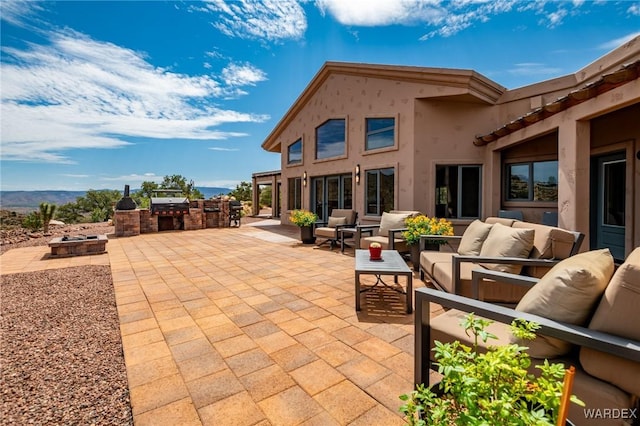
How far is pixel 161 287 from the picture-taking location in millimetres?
4039

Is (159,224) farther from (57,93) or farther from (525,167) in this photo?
(525,167)

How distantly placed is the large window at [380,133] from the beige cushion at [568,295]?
724 cm

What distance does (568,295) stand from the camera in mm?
1295

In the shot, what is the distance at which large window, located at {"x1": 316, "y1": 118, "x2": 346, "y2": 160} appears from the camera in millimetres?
10013

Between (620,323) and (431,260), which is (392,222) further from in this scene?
(620,323)

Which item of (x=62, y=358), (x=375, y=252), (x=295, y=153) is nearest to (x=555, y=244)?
(x=375, y=252)

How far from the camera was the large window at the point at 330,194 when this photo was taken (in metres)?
9.80

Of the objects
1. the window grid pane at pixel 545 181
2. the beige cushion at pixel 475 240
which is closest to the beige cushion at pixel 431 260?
the beige cushion at pixel 475 240

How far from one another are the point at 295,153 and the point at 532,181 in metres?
8.65

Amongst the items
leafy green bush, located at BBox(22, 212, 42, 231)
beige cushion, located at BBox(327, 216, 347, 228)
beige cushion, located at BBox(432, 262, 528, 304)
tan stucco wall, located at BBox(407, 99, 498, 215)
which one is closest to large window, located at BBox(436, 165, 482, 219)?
tan stucco wall, located at BBox(407, 99, 498, 215)

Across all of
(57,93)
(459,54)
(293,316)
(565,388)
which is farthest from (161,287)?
(459,54)

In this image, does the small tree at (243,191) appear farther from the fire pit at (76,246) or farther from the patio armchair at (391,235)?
the patio armchair at (391,235)

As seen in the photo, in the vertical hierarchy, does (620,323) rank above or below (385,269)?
above

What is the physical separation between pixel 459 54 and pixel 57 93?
13.3 metres
